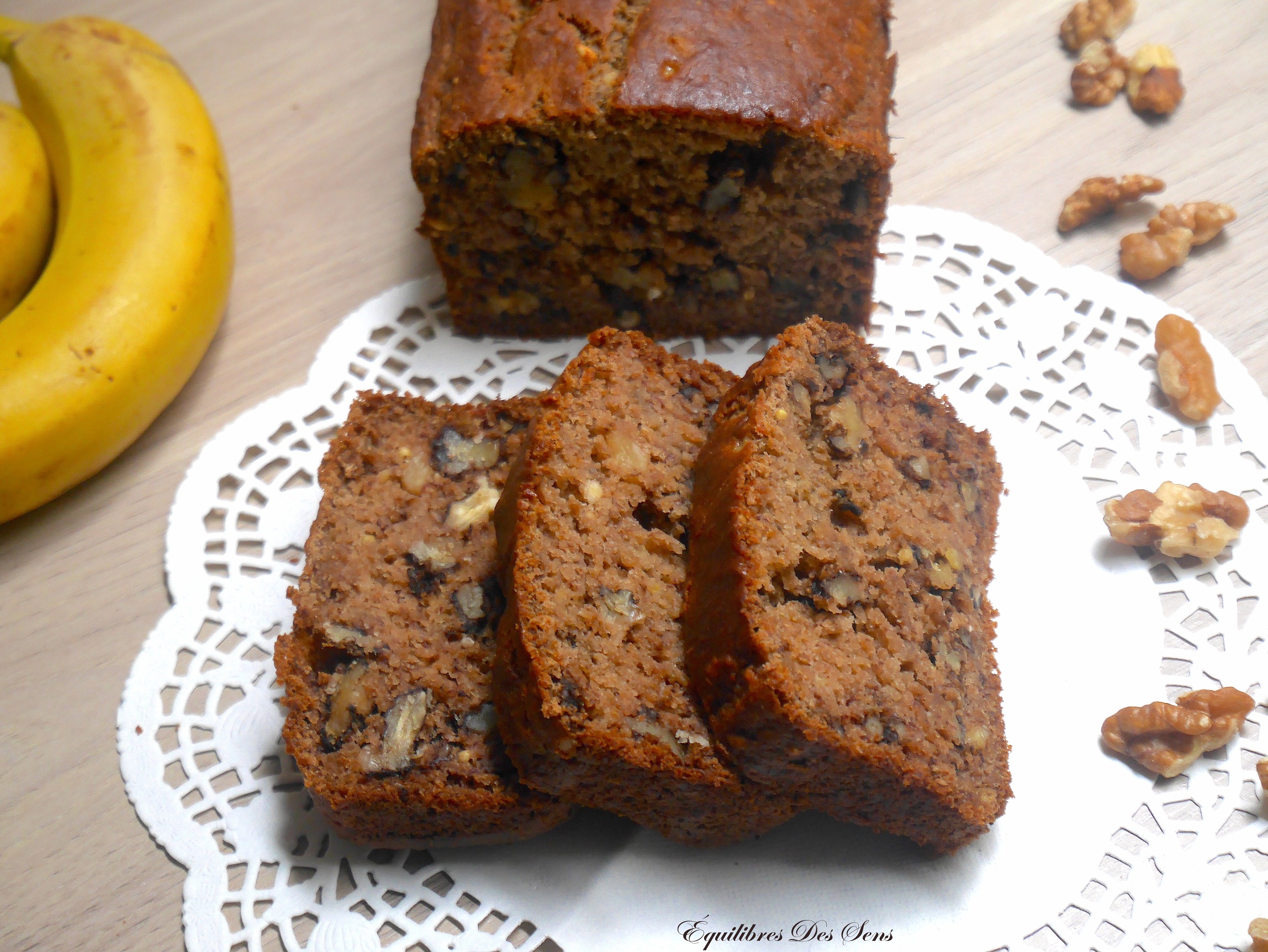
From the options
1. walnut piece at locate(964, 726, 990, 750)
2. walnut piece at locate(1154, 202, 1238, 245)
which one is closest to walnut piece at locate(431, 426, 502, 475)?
walnut piece at locate(964, 726, 990, 750)

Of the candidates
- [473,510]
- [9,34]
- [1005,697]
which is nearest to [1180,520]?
[1005,697]

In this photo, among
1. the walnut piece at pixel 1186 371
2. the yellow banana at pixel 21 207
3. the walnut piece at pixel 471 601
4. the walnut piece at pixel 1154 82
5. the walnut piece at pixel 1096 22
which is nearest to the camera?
the walnut piece at pixel 471 601

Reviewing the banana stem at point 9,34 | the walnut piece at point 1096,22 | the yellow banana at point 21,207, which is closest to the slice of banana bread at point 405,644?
the yellow banana at point 21,207

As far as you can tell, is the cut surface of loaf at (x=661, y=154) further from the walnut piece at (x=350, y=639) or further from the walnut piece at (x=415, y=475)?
the walnut piece at (x=350, y=639)

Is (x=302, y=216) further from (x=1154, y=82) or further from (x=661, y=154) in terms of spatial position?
(x=1154, y=82)

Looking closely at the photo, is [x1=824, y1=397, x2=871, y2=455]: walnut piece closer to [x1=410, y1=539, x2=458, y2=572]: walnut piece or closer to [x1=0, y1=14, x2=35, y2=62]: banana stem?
[x1=410, y1=539, x2=458, y2=572]: walnut piece
